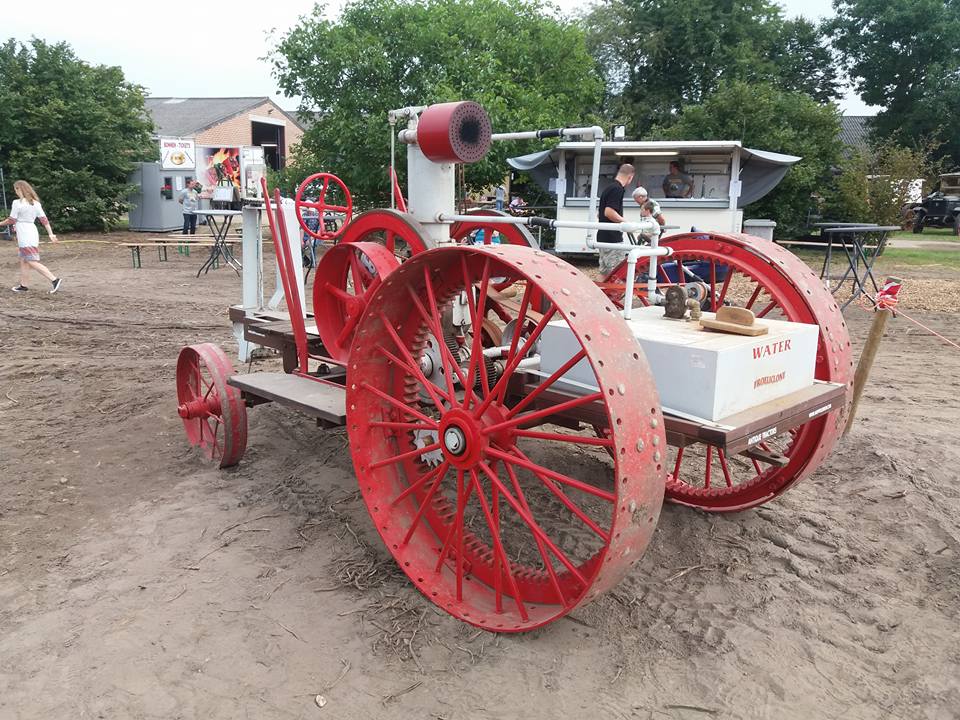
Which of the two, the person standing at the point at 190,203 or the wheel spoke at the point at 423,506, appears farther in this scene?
the person standing at the point at 190,203

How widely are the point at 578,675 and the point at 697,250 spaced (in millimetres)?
2036

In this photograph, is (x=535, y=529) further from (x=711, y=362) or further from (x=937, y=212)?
(x=937, y=212)

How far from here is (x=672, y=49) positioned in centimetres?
2492

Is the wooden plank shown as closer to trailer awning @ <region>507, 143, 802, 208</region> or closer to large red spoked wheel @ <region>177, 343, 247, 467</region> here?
large red spoked wheel @ <region>177, 343, 247, 467</region>

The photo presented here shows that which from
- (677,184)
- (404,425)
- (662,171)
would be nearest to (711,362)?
(404,425)

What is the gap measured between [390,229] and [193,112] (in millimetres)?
36529

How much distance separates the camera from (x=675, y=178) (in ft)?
42.3

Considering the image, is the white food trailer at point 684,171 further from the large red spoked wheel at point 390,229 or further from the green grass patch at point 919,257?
the large red spoked wheel at point 390,229

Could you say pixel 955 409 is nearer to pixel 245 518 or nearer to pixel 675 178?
pixel 245 518

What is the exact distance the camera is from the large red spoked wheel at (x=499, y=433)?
7.99ft

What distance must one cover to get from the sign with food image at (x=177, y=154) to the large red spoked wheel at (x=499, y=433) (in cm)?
2151

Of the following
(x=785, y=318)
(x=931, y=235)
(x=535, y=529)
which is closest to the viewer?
(x=535, y=529)

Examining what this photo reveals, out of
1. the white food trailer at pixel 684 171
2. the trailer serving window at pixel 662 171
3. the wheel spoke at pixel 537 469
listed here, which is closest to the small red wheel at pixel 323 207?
the wheel spoke at pixel 537 469

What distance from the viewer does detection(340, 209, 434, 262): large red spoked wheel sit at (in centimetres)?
372
